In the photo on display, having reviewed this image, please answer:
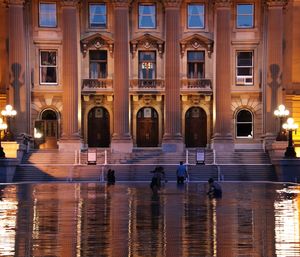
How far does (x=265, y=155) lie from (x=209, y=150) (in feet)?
14.5

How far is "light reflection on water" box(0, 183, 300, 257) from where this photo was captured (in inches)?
681

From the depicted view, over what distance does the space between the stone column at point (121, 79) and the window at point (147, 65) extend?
429 cm

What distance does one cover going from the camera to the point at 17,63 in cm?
6525

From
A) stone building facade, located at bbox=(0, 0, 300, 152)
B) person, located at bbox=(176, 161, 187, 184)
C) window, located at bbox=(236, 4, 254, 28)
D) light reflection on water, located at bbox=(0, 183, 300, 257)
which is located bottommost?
light reflection on water, located at bbox=(0, 183, 300, 257)

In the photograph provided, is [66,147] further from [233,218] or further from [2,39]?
[233,218]

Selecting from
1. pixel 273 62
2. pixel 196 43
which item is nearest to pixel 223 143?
pixel 273 62

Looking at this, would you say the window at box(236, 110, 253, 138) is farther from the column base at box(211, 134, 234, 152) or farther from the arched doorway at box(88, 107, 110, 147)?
the arched doorway at box(88, 107, 110, 147)

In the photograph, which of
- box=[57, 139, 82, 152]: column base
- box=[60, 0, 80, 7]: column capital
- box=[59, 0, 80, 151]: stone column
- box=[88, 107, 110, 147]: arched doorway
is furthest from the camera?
box=[88, 107, 110, 147]: arched doorway

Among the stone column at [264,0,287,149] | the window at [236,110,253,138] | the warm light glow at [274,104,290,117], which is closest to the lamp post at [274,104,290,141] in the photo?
the warm light glow at [274,104,290,117]

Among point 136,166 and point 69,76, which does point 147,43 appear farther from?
point 136,166

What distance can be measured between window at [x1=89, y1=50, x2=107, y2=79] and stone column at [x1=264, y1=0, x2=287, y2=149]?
1377cm

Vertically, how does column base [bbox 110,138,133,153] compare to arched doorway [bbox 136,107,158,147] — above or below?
below

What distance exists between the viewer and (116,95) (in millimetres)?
66375

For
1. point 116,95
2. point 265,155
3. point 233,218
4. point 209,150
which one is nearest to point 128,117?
point 116,95
